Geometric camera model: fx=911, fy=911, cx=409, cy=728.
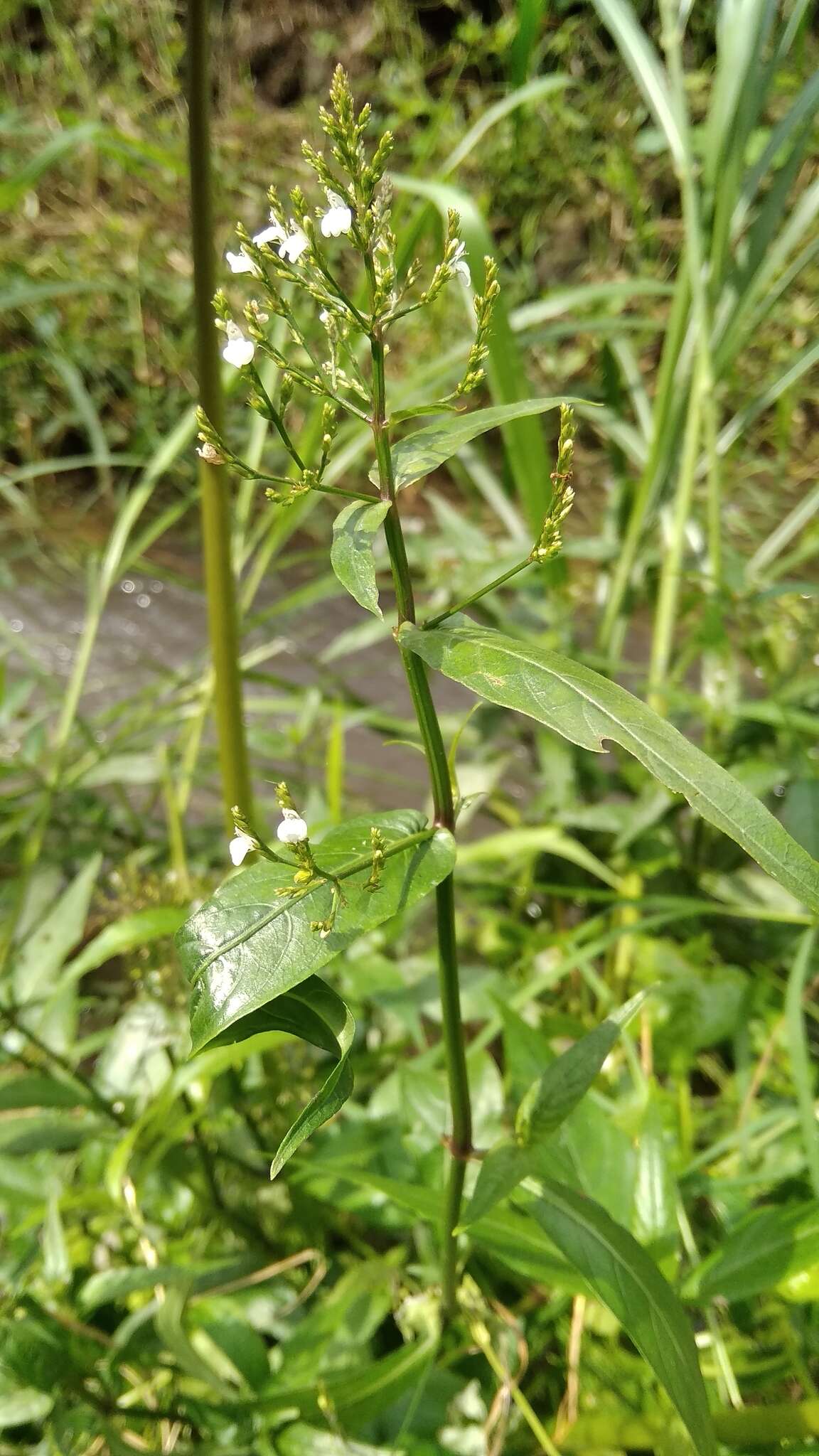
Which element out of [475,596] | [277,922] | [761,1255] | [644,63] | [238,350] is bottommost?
[761,1255]

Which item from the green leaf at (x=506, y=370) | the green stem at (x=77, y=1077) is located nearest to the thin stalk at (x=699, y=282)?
the green leaf at (x=506, y=370)

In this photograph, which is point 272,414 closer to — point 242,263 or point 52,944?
point 242,263

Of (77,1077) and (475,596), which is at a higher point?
(475,596)

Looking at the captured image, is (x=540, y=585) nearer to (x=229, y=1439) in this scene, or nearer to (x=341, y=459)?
(x=341, y=459)

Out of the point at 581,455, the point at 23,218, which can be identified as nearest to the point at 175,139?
the point at 23,218

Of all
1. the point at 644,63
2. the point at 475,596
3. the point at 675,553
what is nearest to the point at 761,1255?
the point at 475,596

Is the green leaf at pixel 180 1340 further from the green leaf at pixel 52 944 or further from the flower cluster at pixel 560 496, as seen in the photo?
the flower cluster at pixel 560 496

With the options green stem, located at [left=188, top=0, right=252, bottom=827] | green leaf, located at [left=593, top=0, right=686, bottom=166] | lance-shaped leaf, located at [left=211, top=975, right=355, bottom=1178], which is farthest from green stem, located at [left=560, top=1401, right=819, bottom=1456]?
green leaf, located at [left=593, top=0, right=686, bottom=166]

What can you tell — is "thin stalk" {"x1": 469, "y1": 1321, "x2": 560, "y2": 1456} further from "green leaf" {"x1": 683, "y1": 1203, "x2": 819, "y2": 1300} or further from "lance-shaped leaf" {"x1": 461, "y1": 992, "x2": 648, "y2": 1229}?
"lance-shaped leaf" {"x1": 461, "y1": 992, "x2": 648, "y2": 1229}
